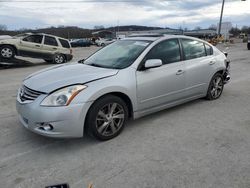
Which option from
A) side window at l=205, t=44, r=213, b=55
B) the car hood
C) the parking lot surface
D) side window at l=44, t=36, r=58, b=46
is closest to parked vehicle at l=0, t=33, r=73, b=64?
side window at l=44, t=36, r=58, b=46

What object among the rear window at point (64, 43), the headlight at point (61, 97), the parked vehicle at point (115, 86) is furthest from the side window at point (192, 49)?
the rear window at point (64, 43)

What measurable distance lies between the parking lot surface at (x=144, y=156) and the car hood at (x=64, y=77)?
34.4 inches

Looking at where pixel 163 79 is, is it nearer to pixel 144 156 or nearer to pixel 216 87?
pixel 144 156

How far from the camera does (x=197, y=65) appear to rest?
16.3 ft

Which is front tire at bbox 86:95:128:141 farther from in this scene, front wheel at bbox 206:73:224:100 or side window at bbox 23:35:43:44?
side window at bbox 23:35:43:44

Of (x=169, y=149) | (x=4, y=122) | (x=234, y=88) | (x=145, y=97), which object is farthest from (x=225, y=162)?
(x=234, y=88)

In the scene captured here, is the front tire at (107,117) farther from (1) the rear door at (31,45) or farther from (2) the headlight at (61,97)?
(1) the rear door at (31,45)

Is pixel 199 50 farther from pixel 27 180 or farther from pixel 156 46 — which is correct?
pixel 27 180

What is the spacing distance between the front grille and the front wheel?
12.5 feet

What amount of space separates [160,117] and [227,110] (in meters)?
1.52

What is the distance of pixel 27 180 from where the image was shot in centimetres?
276

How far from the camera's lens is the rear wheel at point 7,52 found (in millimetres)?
11750

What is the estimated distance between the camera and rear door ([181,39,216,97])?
481 cm

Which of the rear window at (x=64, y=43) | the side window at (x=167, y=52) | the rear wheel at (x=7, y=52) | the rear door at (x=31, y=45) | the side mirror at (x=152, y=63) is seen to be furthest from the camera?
the rear window at (x=64, y=43)
